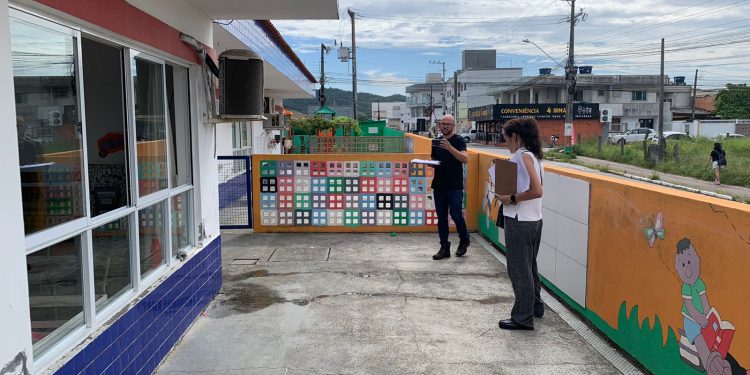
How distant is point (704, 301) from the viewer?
10.9ft

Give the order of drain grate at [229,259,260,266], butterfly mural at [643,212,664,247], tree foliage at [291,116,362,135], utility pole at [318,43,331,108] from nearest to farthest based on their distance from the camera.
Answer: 1. butterfly mural at [643,212,664,247]
2. drain grate at [229,259,260,266]
3. tree foliage at [291,116,362,135]
4. utility pole at [318,43,331,108]

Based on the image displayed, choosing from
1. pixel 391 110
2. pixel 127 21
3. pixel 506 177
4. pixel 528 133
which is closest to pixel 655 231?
pixel 506 177

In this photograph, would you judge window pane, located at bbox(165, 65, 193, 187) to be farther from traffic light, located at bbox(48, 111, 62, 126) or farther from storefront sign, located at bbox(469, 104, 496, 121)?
storefront sign, located at bbox(469, 104, 496, 121)

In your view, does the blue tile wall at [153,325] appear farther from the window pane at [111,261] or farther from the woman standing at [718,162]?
the woman standing at [718,162]

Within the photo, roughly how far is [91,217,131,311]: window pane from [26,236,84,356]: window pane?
19 centimetres

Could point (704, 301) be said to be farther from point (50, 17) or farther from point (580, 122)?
point (580, 122)

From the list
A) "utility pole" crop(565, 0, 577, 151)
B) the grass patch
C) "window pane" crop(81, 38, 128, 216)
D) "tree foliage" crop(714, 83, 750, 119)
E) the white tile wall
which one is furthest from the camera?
"tree foliage" crop(714, 83, 750, 119)

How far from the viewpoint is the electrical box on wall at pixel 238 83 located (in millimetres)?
5332

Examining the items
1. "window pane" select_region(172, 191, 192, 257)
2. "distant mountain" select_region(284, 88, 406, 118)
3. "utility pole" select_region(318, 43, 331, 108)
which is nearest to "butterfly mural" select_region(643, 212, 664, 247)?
"window pane" select_region(172, 191, 192, 257)

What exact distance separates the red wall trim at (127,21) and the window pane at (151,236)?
124 cm

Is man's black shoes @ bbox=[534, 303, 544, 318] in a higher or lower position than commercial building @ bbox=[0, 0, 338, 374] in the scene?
lower

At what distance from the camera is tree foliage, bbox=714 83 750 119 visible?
216 feet

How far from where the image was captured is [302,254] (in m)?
7.68

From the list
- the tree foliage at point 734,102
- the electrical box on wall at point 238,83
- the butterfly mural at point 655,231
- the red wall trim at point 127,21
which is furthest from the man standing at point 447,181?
the tree foliage at point 734,102
